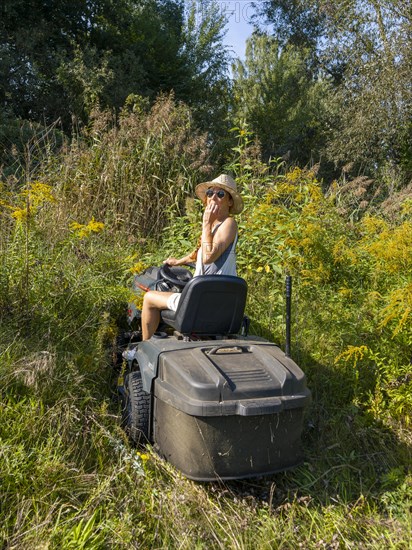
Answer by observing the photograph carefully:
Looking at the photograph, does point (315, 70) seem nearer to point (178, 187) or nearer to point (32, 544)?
point (178, 187)

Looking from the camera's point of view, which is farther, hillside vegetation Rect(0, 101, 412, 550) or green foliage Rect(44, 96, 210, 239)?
green foliage Rect(44, 96, 210, 239)

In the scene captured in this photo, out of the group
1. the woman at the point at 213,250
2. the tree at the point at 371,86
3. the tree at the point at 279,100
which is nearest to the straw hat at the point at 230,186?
the woman at the point at 213,250

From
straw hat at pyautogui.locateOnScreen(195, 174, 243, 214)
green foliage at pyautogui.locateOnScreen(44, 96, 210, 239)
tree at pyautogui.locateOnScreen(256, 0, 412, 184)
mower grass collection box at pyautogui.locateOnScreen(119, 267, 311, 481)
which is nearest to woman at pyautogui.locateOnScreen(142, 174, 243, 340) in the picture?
straw hat at pyautogui.locateOnScreen(195, 174, 243, 214)

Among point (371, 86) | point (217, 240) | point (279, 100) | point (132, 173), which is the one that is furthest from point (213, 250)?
point (279, 100)

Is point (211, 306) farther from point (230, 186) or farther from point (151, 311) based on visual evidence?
point (230, 186)

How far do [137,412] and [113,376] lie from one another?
803 millimetres

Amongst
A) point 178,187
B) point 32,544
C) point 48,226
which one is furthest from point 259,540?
point 178,187

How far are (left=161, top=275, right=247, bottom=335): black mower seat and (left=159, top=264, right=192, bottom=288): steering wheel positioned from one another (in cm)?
45

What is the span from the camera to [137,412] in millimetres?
3195

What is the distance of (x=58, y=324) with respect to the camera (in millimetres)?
3826

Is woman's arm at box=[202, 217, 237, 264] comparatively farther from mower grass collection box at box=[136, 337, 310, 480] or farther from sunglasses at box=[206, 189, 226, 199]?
mower grass collection box at box=[136, 337, 310, 480]

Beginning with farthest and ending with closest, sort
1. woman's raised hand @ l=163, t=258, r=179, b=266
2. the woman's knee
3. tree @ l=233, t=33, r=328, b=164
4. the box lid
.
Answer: tree @ l=233, t=33, r=328, b=164, woman's raised hand @ l=163, t=258, r=179, b=266, the woman's knee, the box lid

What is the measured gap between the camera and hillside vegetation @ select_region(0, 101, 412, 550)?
275cm

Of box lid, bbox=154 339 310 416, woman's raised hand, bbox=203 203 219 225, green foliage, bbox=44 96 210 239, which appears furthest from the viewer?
Answer: green foliage, bbox=44 96 210 239
